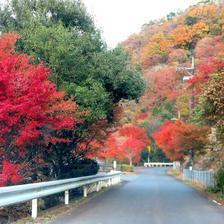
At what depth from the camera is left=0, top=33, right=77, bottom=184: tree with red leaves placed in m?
15.5

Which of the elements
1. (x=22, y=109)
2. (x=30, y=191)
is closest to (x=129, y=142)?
(x=22, y=109)

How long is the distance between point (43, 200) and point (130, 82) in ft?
23.8

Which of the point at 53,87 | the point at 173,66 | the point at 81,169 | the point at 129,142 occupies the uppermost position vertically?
the point at 173,66

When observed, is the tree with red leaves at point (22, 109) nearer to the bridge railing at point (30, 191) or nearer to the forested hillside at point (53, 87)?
the forested hillside at point (53, 87)

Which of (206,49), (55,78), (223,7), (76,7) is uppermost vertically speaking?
(223,7)

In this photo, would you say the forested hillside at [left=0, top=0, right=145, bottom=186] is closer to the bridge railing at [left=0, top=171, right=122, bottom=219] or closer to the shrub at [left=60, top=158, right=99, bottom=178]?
the shrub at [left=60, top=158, right=99, bottom=178]

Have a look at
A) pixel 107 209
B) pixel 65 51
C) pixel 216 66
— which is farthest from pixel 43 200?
pixel 216 66

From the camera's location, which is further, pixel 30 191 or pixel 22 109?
pixel 22 109

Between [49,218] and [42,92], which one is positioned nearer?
[49,218]

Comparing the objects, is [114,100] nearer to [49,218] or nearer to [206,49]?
[49,218]

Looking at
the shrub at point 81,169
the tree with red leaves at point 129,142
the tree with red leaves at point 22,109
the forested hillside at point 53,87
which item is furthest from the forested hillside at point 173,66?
the tree with red leaves at point 22,109

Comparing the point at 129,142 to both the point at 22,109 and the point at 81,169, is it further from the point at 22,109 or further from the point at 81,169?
the point at 22,109

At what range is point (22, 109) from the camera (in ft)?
51.5

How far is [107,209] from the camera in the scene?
52.7 ft
